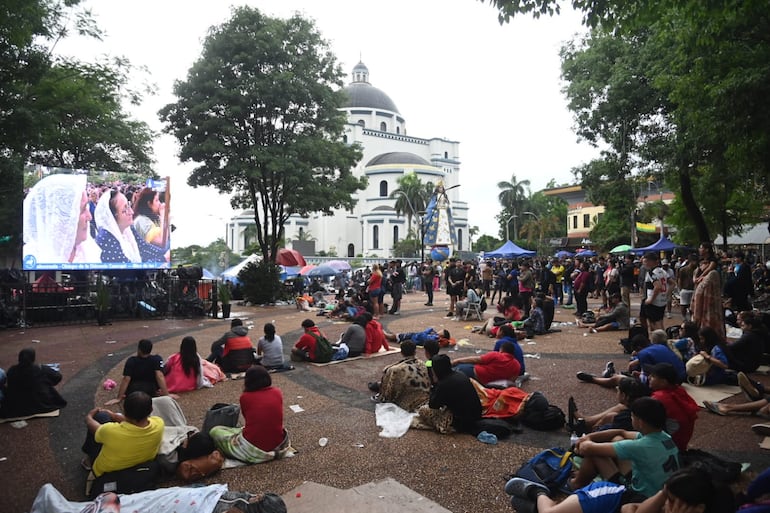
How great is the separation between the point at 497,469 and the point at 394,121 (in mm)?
82609

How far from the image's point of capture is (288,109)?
21.5 metres

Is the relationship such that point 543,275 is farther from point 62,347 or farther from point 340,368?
point 62,347

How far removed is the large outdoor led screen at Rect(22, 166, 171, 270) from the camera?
15.7 m

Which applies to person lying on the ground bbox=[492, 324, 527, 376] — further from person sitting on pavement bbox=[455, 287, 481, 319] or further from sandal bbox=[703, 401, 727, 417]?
person sitting on pavement bbox=[455, 287, 481, 319]

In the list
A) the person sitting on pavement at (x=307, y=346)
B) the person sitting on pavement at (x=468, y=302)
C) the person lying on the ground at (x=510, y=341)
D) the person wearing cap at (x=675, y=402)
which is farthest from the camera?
the person sitting on pavement at (x=468, y=302)

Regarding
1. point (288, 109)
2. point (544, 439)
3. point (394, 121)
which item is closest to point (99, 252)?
point (288, 109)

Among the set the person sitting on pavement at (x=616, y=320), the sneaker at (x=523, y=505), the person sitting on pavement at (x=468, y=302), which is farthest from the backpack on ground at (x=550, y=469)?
the person sitting on pavement at (x=468, y=302)

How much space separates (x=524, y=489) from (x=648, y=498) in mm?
905

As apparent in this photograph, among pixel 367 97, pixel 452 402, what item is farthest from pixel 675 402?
pixel 367 97

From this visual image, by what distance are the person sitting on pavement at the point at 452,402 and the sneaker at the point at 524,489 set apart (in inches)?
62.5

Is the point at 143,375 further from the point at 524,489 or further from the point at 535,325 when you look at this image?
the point at 535,325

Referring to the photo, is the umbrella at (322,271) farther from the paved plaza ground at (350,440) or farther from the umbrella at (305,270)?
the paved plaza ground at (350,440)

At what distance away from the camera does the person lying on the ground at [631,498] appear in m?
2.80

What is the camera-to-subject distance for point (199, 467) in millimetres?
4699
